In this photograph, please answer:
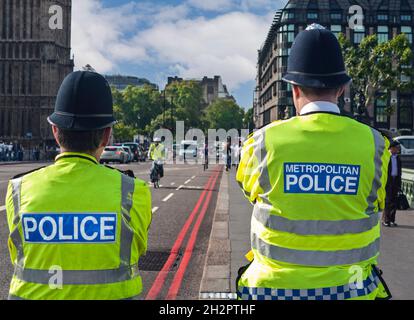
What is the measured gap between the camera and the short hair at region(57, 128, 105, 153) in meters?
2.76

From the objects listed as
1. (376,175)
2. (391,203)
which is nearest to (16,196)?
(376,175)

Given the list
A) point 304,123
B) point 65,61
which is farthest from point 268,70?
point 304,123

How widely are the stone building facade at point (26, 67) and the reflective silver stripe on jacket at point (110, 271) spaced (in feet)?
291

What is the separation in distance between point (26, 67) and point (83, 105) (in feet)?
304

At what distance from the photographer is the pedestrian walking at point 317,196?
2.75 metres

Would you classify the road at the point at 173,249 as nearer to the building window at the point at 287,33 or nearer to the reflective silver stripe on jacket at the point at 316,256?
the reflective silver stripe on jacket at the point at 316,256

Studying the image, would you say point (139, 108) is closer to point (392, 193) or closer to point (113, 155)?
point (113, 155)

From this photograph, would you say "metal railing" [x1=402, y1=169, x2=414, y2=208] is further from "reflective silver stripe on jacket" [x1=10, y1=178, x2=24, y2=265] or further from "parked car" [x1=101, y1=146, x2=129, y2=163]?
"parked car" [x1=101, y1=146, x2=129, y2=163]

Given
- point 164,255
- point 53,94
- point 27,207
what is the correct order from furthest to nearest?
point 53,94 < point 164,255 < point 27,207

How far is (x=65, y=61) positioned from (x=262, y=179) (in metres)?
95.4
